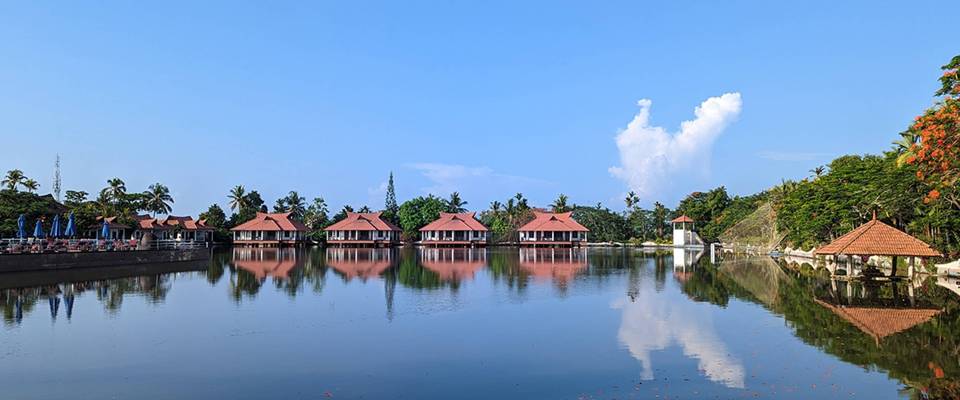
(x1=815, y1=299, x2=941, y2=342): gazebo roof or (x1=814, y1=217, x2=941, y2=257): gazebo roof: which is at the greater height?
(x1=814, y1=217, x2=941, y2=257): gazebo roof

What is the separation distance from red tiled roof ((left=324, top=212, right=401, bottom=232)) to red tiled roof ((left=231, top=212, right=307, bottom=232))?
13.5ft

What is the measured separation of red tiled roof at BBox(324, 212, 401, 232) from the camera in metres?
70.2

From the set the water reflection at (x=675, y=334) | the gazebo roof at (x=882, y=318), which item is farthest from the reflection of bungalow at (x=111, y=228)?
the gazebo roof at (x=882, y=318)

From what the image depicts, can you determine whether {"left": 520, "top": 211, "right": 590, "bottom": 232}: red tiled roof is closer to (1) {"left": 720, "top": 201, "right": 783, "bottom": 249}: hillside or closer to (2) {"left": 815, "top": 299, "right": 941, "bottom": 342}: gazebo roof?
(1) {"left": 720, "top": 201, "right": 783, "bottom": 249}: hillside

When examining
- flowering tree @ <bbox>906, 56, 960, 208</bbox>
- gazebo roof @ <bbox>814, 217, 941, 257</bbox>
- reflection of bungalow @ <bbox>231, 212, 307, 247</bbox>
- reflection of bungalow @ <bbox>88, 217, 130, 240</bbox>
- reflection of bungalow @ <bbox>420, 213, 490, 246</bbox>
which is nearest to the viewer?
flowering tree @ <bbox>906, 56, 960, 208</bbox>

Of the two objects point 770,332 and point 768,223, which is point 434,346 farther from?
point 768,223

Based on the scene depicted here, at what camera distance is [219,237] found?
7425cm

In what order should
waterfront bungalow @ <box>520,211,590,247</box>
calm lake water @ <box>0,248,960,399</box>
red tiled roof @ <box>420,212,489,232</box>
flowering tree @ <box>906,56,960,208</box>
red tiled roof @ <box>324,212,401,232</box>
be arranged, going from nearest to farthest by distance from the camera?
calm lake water @ <box>0,248,960,399</box>, flowering tree @ <box>906,56,960,208</box>, waterfront bungalow @ <box>520,211,590,247</box>, red tiled roof @ <box>420,212,489,232</box>, red tiled roof @ <box>324,212,401,232</box>

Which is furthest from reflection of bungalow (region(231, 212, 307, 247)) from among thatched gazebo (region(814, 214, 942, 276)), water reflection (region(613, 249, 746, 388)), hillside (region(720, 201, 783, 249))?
thatched gazebo (region(814, 214, 942, 276))

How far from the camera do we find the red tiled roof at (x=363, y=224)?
70188mm

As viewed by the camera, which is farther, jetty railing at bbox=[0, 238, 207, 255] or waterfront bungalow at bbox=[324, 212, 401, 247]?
A: waterfront bungalow at bbox=[324, 212, 401, 247]

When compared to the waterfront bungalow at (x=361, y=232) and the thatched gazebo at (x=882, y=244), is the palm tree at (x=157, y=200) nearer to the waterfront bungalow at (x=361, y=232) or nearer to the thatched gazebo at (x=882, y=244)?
the waterfront bungalow at (x=361, y=232)

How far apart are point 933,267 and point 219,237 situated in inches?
2695

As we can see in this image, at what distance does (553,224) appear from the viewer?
68062 millimetres
